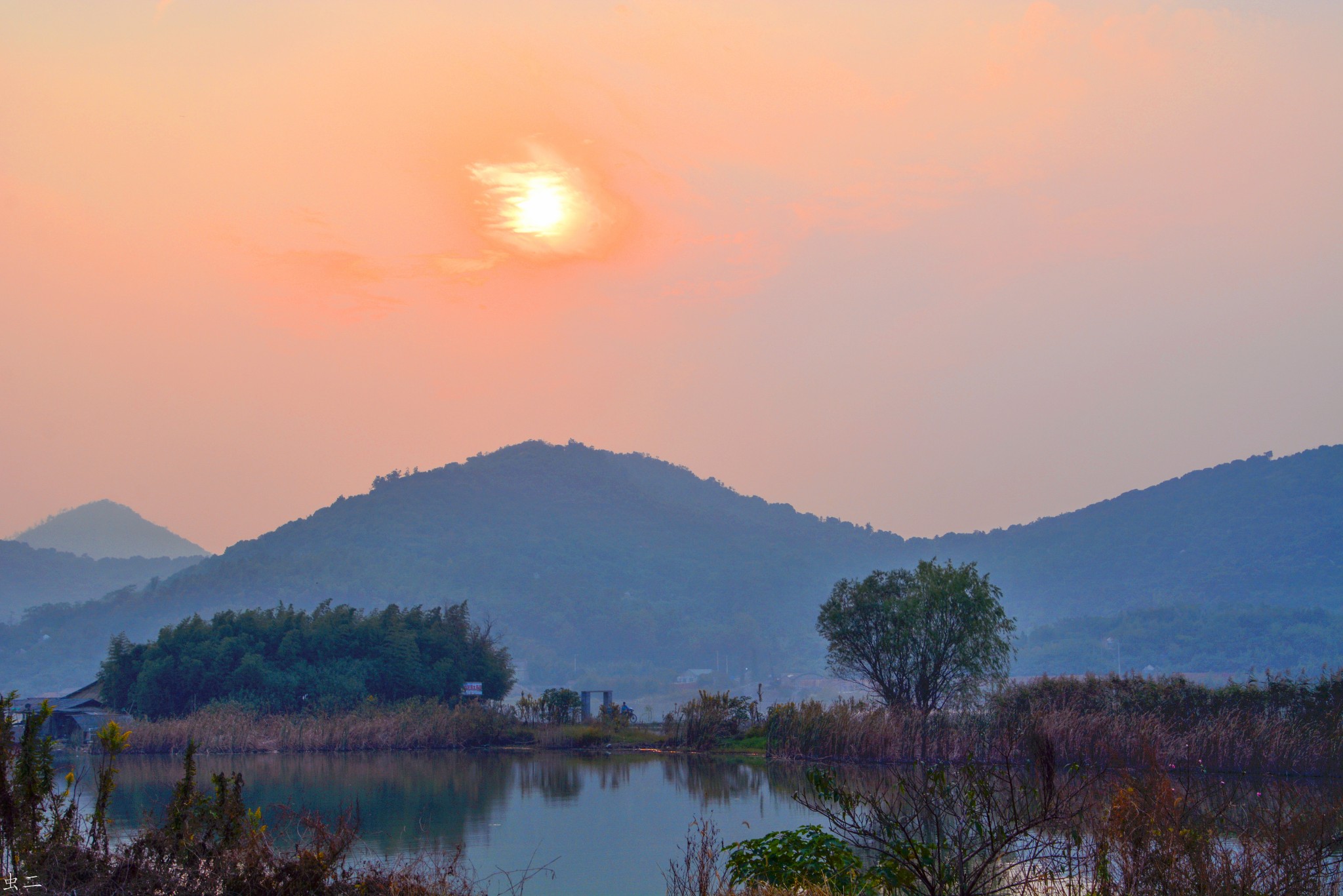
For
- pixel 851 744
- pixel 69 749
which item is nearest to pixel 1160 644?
pixel 851 744

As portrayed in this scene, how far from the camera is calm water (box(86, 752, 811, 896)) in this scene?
57.1ft

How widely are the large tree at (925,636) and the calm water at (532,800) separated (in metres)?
7.37

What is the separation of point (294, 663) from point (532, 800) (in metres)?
26.5

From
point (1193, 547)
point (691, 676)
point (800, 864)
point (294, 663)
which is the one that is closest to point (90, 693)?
point (294, 663)

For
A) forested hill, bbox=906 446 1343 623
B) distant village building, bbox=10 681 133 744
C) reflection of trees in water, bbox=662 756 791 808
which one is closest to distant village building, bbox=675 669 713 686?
forested hill, bbox=906 446 1343 623

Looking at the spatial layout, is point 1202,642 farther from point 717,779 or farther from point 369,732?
point 717,779

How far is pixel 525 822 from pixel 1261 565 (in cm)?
13252

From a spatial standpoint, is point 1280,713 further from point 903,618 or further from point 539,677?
point 539,677

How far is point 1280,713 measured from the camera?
28969mm

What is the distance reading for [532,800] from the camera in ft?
84.4

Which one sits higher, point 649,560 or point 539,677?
point 649,560

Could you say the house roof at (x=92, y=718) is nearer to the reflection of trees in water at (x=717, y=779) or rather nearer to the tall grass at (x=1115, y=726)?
the reflection of trees in water at (x=717, y=779)

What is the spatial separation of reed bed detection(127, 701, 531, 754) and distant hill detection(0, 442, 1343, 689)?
95.3 meters

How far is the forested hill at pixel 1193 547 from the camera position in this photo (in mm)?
131625
